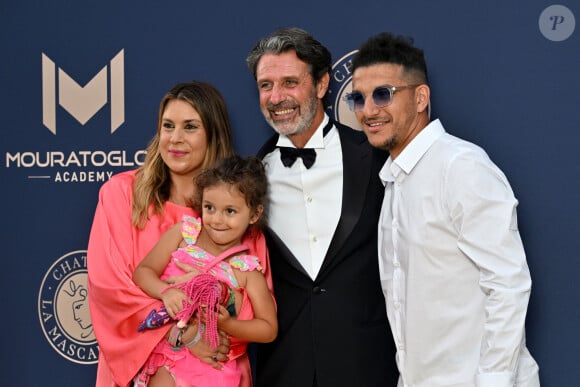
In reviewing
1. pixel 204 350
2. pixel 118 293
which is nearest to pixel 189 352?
pixel 204 350

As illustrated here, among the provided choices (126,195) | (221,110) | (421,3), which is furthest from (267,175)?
(421,3)

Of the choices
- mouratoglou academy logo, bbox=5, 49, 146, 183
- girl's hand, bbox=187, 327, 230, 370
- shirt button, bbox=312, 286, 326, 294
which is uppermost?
mouratoglou academy logo, bbox=5, 49, 146, 183

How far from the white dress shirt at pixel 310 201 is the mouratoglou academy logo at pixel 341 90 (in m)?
0.37

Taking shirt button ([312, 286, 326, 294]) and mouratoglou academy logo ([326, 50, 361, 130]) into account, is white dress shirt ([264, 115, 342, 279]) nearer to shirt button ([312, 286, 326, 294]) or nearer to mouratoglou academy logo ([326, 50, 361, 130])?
shirt button ([312, 286, 326, 294])

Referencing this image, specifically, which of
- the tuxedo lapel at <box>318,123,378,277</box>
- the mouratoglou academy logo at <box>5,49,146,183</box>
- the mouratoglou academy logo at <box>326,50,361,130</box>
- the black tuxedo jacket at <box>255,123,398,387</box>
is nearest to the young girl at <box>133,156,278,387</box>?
the black tuxedo jacket at <box>255,123,398,387</box>

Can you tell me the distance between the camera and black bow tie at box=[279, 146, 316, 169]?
271 centimetres

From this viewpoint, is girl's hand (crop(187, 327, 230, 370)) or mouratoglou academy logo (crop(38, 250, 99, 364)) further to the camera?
mouratoglou academy logo (crop(38, 250, 99, 364))

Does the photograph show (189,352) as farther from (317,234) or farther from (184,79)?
(184,79)

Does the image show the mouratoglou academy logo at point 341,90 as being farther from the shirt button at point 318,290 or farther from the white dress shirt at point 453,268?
the shirt button at point 318,290

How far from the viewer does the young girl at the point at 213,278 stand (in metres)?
2.38

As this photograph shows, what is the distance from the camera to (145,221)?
2.68 metres

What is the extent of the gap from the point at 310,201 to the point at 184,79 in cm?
101

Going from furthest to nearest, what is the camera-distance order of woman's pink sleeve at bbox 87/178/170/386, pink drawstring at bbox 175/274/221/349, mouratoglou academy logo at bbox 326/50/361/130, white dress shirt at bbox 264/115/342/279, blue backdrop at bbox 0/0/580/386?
mouratoglou academy logo at bbox 326/50/361/130
blue backdrop at bbox 0/0/580/386
white dress shirt at bbox 264/115/342/279
woman's pink sleeve at bbox 87/178/170/386
pink drawstring at bbox 175/274/221/349

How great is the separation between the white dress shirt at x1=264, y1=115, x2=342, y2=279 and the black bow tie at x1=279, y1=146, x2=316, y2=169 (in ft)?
0.07
